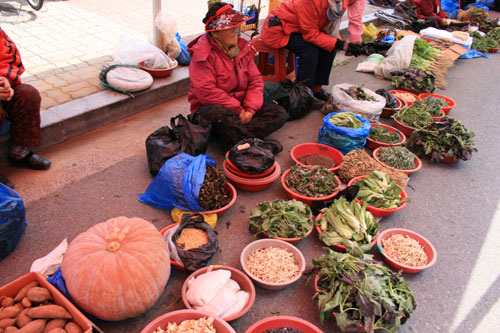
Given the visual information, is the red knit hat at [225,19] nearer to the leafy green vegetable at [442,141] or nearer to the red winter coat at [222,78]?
the red winter coat at [222,78]

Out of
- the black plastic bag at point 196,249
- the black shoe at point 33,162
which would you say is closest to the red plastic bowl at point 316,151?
the black plastic bag at point 196,249

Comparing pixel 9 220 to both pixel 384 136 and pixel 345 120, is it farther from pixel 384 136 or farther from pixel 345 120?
pixel 384 136

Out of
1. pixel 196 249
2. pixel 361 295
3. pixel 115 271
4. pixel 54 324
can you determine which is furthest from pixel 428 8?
pixel 54 324

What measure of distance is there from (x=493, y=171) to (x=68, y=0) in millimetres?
8044

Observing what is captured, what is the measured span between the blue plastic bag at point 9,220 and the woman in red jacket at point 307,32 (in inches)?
140

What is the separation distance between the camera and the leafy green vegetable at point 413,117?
4621 millimetres

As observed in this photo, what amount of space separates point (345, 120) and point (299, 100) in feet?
2.76

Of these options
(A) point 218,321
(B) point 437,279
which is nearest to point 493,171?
(B) point 437,279

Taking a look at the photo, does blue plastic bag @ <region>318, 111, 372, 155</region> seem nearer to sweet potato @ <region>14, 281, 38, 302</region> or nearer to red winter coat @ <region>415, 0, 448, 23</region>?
sweet potato @ <region>14, 281, 38, 302</region>

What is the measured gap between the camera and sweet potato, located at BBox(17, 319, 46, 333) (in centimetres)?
172

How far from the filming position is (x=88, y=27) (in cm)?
620

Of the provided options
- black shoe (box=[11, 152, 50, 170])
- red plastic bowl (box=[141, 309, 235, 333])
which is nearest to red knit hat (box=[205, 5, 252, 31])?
black shoe (box=[11, 152, 50, 170])

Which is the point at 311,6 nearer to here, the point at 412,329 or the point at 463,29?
the point at 412,329

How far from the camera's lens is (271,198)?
3463 millimetres
